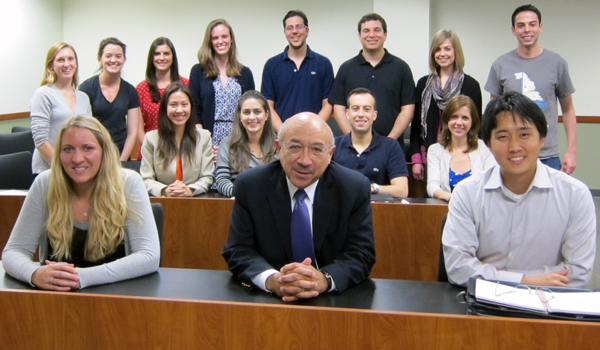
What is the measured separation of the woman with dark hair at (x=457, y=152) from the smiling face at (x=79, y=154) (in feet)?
6.70

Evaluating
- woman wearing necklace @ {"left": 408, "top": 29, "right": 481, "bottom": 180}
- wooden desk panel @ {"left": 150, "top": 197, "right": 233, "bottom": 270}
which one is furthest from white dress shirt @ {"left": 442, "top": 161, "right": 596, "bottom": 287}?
woman wearing necklace @ {"left": 408, "top": 29, "right": 481, "bottom": 180}

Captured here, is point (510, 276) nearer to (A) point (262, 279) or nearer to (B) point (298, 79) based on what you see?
(A) point (262, 279)

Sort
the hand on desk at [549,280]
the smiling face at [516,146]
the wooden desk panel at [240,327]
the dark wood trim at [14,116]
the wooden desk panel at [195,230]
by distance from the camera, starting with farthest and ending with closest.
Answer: the dark wood trim at [14,116], the wooden desk panel at [195,230], the smiling face at [516,146], the hand on desk at [549,280], the wooden desk panel at [240,327]

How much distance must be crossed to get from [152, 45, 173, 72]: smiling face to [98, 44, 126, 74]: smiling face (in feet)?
0.78

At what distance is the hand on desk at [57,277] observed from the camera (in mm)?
1843

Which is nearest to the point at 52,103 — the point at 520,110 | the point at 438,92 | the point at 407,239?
the point at 407,239

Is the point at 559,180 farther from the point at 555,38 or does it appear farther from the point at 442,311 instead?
the point at 555,38

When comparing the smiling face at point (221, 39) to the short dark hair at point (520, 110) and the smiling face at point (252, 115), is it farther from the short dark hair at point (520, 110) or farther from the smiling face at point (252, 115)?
the short dark hair at point (520, 110)

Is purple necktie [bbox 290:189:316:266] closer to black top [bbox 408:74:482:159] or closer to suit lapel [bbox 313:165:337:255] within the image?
suit lapel [bbox 313:165:337:255]

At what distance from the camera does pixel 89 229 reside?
6.96 ft

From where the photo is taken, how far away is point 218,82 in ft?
13.7

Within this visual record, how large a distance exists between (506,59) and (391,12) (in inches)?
88.8

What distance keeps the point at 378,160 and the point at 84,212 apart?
6.41ft

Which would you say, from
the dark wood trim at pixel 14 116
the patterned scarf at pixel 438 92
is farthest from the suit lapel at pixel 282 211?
the dark wood trim at pixel 14 116
